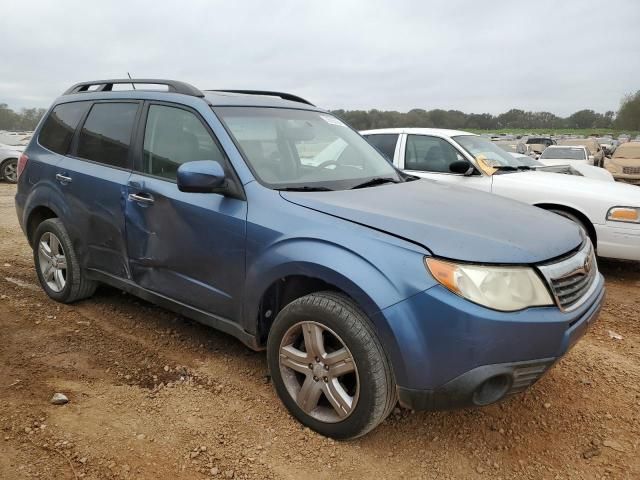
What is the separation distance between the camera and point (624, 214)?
516 cm

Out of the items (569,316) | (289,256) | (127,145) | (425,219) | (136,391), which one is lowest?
(136,391)

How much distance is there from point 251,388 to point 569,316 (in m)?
1.82

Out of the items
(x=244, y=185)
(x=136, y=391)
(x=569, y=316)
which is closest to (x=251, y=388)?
(x=136, y=391)

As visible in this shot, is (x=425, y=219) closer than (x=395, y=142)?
Yes

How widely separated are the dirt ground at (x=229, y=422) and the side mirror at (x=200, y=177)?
122cm

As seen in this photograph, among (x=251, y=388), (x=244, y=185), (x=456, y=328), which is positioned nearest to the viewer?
(x=456, y=328)

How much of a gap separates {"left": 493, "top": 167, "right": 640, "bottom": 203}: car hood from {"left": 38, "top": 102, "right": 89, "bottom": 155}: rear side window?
173 inches

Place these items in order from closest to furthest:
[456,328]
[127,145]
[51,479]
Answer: [456,328] → [51,479] → [127,145]

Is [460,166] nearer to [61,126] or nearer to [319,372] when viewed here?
[319,372]

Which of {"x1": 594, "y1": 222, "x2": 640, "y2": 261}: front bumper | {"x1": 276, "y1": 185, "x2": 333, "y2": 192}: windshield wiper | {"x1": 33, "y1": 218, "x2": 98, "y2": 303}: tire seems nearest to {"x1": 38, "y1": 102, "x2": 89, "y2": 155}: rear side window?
{"x1": 33, "y1": 218, "x2": 98, "y2": 303}: tire

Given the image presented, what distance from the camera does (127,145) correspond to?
351 centimetres

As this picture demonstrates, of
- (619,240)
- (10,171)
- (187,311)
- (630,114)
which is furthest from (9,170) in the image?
(630,114)

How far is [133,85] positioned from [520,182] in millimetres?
4205

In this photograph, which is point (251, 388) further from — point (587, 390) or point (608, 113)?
point (608, 113)
